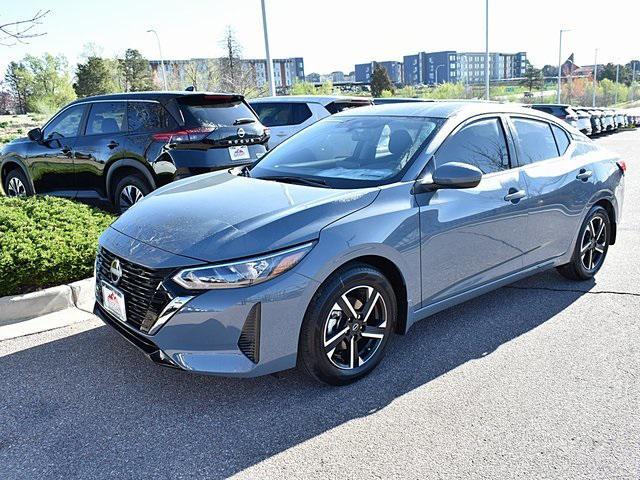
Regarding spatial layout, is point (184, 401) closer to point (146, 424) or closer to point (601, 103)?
point (146, 424)

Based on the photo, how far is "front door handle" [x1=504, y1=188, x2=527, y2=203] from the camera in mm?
4176

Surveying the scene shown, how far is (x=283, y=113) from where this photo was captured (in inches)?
407

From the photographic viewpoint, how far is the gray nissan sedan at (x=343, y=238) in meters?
2.96

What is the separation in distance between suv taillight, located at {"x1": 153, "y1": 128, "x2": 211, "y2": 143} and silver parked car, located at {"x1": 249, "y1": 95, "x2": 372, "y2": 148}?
3.51 m

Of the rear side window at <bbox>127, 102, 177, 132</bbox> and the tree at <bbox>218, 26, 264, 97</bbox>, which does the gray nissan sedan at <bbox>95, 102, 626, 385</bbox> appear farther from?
the tree at <bbox>218, 26, 264, 97</bbox>

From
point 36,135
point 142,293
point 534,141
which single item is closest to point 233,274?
point 142,293

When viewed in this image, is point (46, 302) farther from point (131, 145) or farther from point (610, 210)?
point (610, 210)

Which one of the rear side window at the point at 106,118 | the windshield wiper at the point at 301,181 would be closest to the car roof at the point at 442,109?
the windshield wiper at the point at 301,181

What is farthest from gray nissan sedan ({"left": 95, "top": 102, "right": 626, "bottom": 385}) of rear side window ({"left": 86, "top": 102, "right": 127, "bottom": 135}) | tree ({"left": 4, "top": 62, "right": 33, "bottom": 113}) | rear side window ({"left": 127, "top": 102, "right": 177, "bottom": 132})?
tree ({"left": 4, "top": 62, "right": 33, "bottom": 113})

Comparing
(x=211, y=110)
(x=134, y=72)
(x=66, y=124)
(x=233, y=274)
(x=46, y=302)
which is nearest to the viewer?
(x=233, y=274)

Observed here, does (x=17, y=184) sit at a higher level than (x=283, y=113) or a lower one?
lower

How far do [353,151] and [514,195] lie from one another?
1.22 meters

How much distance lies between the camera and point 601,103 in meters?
76.0

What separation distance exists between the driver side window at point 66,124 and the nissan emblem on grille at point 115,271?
4701 mm
